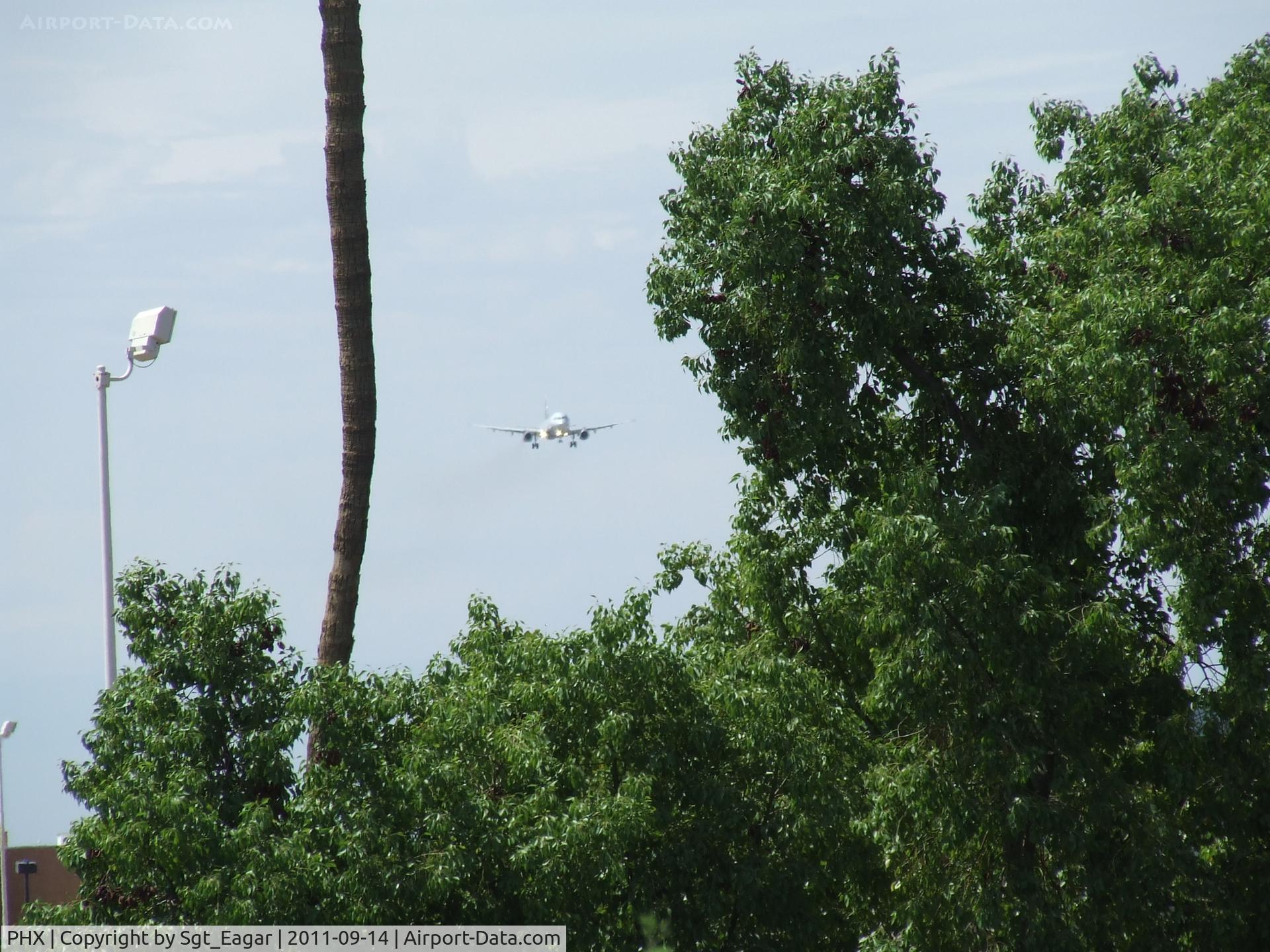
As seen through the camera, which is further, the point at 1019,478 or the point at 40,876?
the point at 40,876

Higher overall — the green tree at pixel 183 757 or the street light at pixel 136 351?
the street light at pixel 136 351

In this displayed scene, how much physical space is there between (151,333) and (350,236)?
2790 mm

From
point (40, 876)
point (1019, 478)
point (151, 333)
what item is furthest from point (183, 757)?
point (40, 876)

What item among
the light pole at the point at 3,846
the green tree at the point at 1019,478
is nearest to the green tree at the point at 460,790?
the green tree at the point at 1019,478

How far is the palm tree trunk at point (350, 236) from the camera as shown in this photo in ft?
60.8

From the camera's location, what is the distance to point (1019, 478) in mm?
18953

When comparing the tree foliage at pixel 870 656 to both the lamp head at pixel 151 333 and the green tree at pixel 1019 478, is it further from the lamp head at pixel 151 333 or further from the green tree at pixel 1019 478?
the lamp head at pixel 151 333

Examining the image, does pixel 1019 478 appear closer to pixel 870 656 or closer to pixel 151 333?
pixel 870 656

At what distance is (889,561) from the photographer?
16.4 metres

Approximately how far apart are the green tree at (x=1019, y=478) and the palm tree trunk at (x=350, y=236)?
3.75 m

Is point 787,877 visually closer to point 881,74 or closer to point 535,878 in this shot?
point 535,878

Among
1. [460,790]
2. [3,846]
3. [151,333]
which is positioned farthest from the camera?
[3,846]

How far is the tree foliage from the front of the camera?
14250mm

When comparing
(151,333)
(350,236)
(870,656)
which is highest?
(350,236)
